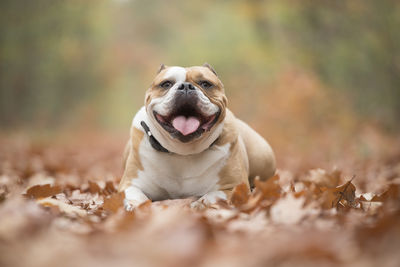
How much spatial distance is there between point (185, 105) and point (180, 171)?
1.57 feet

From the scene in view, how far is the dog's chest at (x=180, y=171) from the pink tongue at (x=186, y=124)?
268 mm

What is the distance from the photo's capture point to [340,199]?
2.52 metres

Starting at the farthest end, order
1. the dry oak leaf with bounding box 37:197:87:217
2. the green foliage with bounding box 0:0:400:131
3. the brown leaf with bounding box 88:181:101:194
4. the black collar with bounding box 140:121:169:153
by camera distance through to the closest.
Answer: the green foliage with bounding box 0:0:400:131, the brown leaf with bounding box 88:181:101:194, the black collar with bounding box 140:121:169:153, the dry oak leaf with bounding box 37:197:87:217

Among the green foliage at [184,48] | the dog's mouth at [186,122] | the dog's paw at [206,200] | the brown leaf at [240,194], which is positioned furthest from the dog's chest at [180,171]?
the green foliage at [184,48]

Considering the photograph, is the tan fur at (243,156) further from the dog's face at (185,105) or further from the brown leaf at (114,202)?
the brown leaf at (114,202)

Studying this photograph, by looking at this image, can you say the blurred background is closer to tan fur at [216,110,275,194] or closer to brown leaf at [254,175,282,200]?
tan fur at [216,110,275,194]

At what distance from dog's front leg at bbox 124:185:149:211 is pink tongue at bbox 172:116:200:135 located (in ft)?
1.75

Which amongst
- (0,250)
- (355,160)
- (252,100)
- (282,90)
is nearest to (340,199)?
(0,250)

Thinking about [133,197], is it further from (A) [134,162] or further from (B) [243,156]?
(B) [243,156]

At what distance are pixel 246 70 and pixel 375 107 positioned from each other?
608 cm

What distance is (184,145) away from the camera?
2.93 metres

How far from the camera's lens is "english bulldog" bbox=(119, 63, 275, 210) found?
2.84 metres

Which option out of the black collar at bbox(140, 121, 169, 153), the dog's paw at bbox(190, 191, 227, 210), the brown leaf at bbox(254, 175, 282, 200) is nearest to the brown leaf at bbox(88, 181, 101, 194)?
the black collar at bbox(140, 121, 169, 153)

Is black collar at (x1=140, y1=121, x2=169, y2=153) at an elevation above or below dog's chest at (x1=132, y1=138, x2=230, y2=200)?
above
